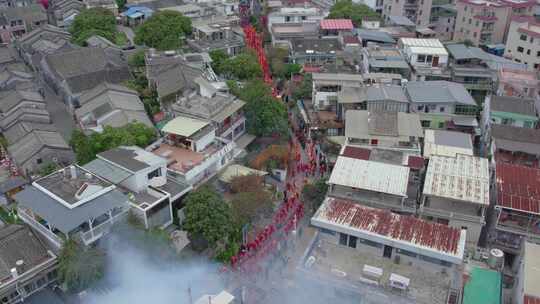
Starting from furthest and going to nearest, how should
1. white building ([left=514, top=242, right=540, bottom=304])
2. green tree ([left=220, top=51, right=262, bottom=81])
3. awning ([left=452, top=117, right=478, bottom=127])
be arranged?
1. green tree ([left=220, top=51, right=262, bottom=81])
2. awning ([left=452, top=117, right=478, bottom=127])
3. white building ([left=514, top=242, right=540, bottom=304])

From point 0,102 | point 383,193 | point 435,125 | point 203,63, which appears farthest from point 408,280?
point 0,102

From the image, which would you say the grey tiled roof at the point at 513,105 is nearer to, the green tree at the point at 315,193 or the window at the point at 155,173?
the green tree at the point at 315,193

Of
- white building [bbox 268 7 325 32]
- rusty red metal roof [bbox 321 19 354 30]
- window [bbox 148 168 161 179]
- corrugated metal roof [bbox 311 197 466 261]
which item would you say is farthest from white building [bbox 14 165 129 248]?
white building [bbox 268 7 325 32]

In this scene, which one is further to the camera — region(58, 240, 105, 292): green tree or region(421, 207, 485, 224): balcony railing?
region(421, 207, 485, 224): balcony railing

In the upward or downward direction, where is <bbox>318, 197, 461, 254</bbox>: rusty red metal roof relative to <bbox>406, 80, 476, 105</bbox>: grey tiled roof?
downward

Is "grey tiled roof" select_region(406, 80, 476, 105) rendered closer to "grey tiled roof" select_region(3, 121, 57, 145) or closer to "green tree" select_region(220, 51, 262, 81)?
"green tree" select_region(220, 51, 262, 81)

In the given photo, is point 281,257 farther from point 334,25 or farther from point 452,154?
point 334,25
